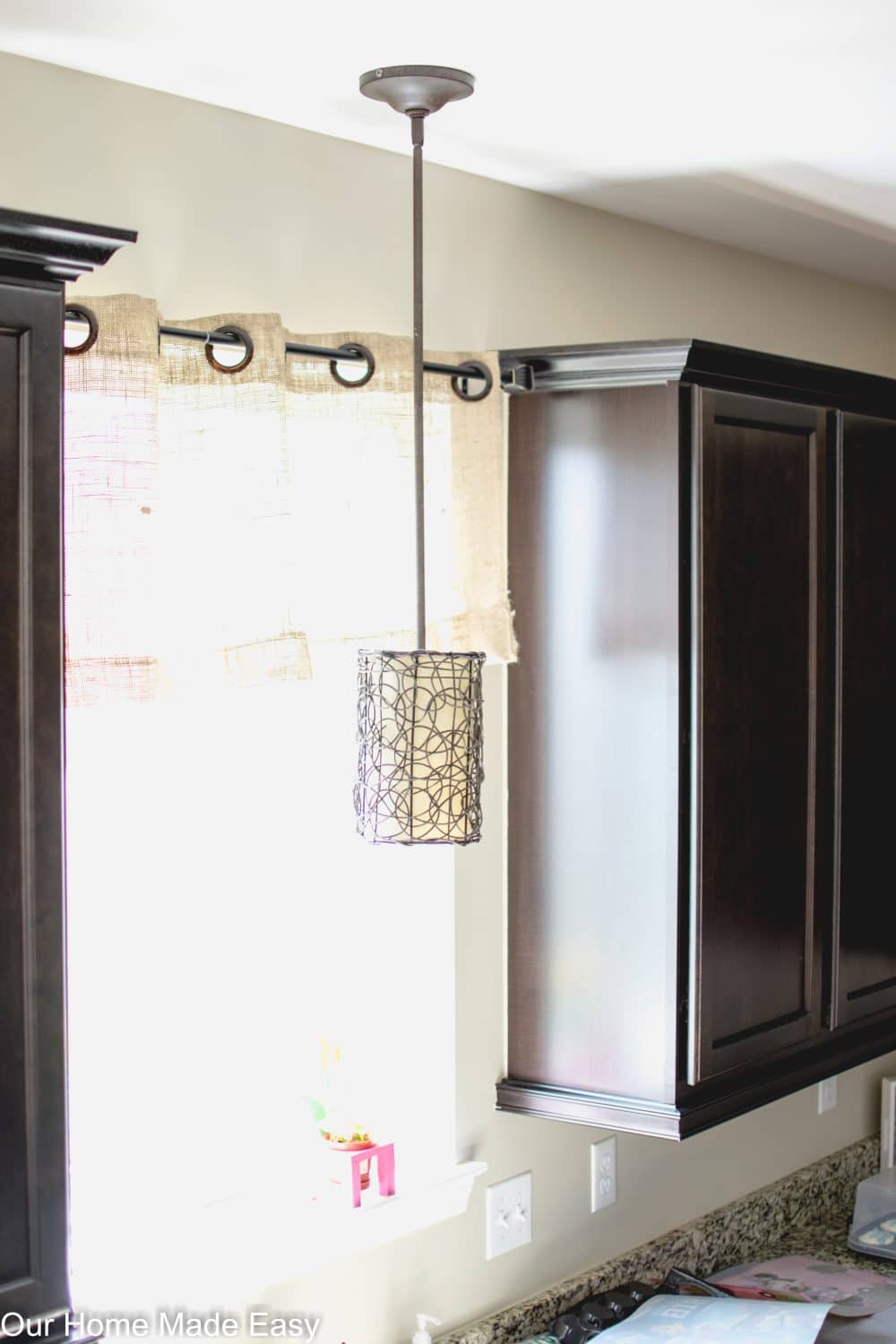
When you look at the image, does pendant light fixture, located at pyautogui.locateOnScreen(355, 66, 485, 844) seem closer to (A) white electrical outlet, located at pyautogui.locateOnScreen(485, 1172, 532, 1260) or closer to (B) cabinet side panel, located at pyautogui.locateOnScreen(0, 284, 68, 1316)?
(B) cabinet side panel, located at pyautogui.locateOnScreen(0, 284, 68, 1316)

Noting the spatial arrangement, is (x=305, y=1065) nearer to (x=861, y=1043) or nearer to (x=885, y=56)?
(x=861, y=1043)

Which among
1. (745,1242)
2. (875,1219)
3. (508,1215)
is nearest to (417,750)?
(508,1215)

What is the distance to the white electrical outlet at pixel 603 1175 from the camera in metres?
2.38

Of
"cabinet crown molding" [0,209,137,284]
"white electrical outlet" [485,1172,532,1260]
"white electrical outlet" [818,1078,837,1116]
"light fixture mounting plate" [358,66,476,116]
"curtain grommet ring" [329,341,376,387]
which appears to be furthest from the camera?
"white electrical outlet" [818,1078,837,1116]

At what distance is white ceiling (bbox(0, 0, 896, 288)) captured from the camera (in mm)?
1517

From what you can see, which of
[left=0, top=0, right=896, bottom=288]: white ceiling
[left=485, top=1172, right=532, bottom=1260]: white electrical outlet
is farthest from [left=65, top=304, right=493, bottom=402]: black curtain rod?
[left=485, top=1172, right=532, bottom=1260]: white electrical outlet

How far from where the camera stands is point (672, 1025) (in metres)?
2.04

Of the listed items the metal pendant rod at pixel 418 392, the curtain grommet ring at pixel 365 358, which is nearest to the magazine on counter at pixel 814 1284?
the metal pendant rod at pixel 418 392

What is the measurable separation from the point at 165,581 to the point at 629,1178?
1436 mm

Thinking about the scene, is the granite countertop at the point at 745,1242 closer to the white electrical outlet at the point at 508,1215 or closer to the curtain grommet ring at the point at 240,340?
the white electrical outlet at the point at 508,1215

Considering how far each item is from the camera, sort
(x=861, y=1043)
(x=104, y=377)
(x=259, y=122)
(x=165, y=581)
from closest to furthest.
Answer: (x=104, y=377) < (x=165, y=581) < (x=259, y=122) < (x=861, y=1043)

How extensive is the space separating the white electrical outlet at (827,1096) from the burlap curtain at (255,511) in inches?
57.2

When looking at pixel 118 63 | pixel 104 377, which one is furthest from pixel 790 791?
pixel 118 63

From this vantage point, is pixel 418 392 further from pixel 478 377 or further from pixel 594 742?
pixel 594 742
